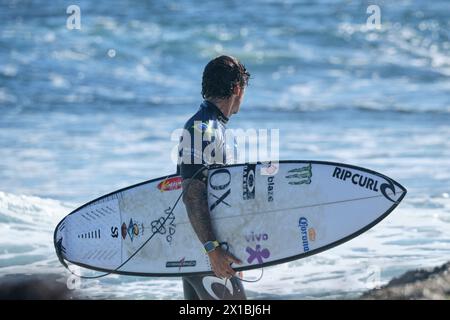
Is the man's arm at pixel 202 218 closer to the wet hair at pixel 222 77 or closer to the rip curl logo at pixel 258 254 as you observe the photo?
the rip curl logo at pixel 258 254

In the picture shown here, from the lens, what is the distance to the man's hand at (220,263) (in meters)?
3.92

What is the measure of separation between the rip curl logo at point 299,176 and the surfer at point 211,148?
0.54 m

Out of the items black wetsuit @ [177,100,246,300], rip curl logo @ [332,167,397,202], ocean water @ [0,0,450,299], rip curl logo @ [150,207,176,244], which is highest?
ocean water @ [0,0,450,299]

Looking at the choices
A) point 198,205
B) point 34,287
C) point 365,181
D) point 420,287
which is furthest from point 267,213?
point 34,287

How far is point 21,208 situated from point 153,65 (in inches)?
407

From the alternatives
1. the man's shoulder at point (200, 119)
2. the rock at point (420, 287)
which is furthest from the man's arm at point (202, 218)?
the rock at point (420, 287)

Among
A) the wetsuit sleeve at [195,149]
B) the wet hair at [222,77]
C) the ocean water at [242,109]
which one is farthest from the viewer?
the ocean water at [242,109]

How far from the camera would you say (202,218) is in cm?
389

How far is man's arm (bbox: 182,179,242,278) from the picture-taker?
12.7ft

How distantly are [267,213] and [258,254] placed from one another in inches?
9.5

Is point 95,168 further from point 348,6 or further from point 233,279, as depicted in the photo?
point 348,6

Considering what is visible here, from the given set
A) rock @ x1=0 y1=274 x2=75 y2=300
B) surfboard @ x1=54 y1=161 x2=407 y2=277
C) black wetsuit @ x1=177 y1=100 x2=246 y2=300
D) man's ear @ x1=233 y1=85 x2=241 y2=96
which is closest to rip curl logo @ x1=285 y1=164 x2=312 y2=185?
surfboard @ x1=54 y1=161 x2=407 y2=277

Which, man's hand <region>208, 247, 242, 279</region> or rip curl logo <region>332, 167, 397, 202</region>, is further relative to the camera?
rip curl logo <region>332, 167, 397, 202</region>

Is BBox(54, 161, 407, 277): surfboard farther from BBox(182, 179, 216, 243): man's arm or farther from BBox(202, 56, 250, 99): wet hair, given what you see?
BBox(202, 56, 250, 99): wet hair
